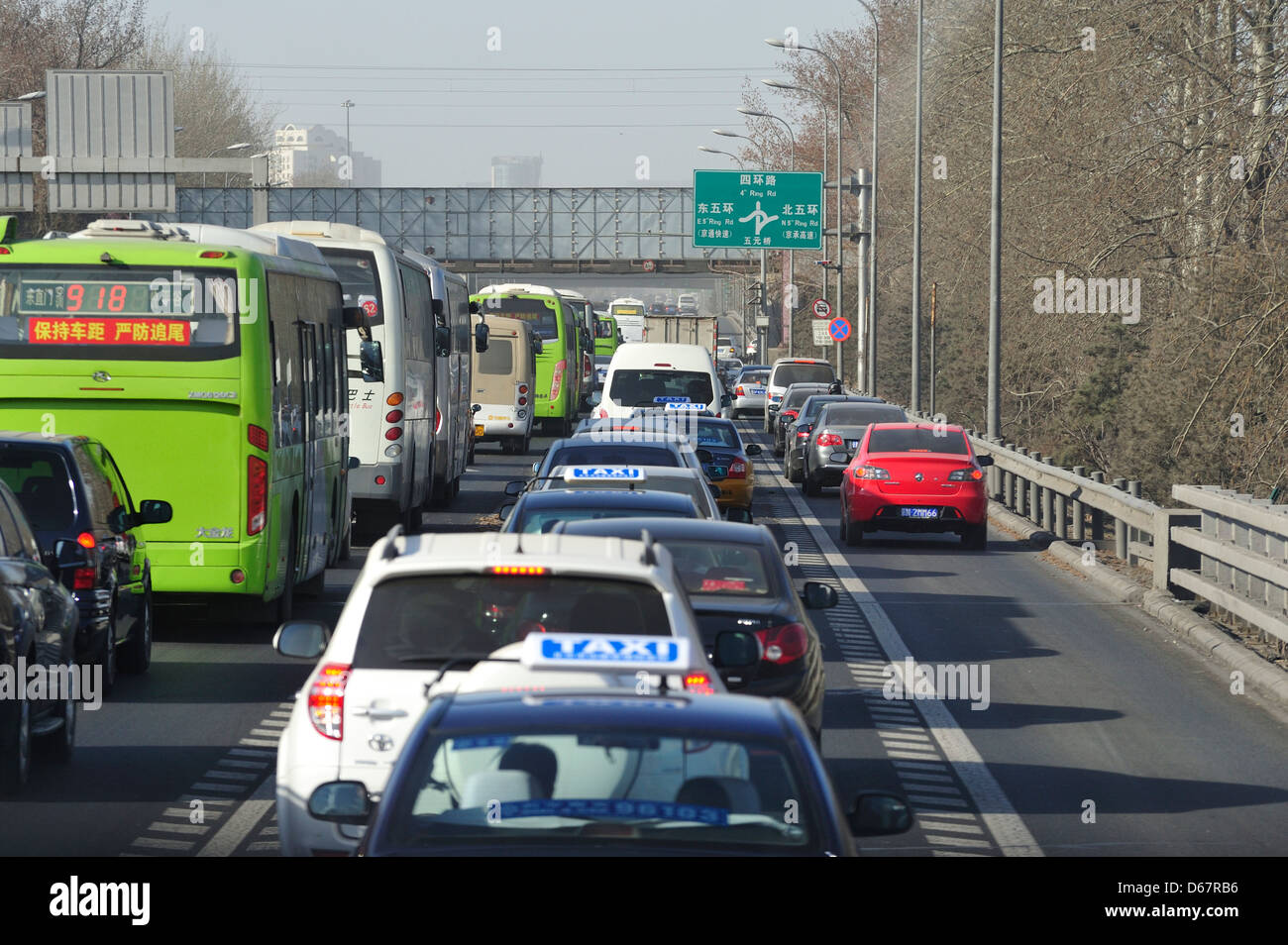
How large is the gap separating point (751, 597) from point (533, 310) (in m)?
43.3

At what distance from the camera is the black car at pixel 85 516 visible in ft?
41.3

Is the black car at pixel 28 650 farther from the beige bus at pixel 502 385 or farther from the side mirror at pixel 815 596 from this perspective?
the beige bus at pixel 502 385

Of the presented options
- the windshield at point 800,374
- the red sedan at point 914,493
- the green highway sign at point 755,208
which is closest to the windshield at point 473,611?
the red sedan at point 914,493

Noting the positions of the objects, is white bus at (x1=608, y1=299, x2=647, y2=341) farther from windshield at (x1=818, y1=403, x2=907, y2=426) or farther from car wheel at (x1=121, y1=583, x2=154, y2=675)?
car wheel at (x1=121, y1=583, x2=154, y2=675)

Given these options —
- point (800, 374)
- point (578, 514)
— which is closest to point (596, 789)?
point (578, 514)

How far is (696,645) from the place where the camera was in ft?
23.0

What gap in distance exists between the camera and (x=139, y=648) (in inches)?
554

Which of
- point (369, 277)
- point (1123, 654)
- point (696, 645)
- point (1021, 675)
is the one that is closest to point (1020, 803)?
point (696, 645)

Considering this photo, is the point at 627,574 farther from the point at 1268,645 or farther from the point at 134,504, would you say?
the point at 1268,645

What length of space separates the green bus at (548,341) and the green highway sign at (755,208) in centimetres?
1204

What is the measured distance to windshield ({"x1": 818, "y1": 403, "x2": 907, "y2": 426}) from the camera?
1299 inches

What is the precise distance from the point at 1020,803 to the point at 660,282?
143221 millimetres

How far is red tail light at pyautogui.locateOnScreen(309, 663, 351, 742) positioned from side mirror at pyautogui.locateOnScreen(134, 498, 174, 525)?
6.70 metres

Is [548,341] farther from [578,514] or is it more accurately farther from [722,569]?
[722,569]
